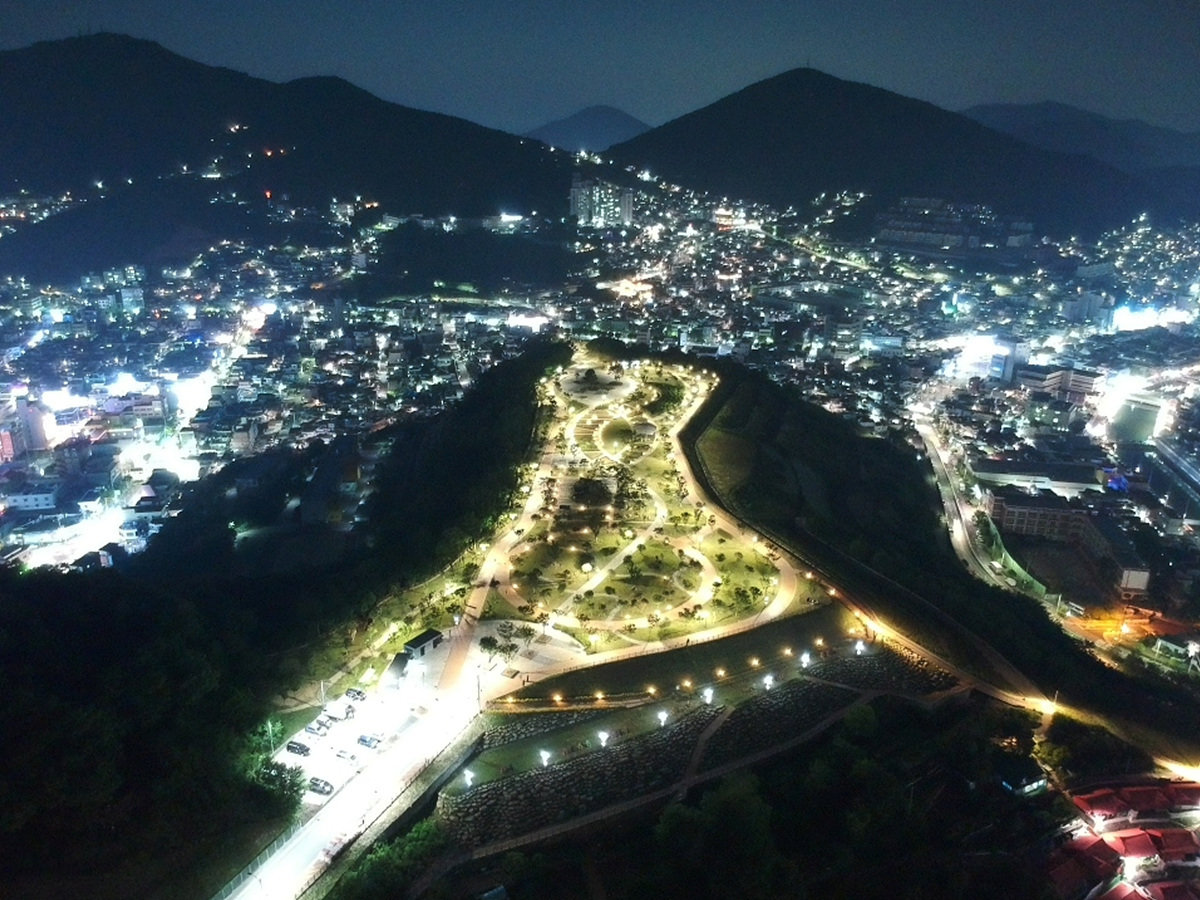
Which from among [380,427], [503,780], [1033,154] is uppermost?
[1033,154]

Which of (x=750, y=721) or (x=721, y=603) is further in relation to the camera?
(x=721, y=603)

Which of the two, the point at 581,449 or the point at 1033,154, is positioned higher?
the point at 1033,154

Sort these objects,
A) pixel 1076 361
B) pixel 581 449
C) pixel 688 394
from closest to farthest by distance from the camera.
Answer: pixel 581 449, pixel 688 394, pixel 1076 361

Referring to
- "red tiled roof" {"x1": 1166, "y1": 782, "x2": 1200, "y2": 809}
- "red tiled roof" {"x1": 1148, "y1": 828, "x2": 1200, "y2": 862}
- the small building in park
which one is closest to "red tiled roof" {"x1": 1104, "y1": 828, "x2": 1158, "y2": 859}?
"red tiled roof" {"x1": 1148, "y1": 828, "x2": 1200, "y2": 862}

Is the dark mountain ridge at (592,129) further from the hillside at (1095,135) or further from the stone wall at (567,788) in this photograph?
the stone wall at (567,788)

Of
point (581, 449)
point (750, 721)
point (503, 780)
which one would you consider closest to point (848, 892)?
point (750, 721)

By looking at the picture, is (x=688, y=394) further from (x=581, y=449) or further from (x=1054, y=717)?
(x=1054, y=717)

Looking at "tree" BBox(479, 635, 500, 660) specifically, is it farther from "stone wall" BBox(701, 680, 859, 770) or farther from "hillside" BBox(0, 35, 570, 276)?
"hillside" BBox(0, 35, 570, 276)

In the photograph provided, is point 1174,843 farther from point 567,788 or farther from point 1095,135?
point 1095,135
